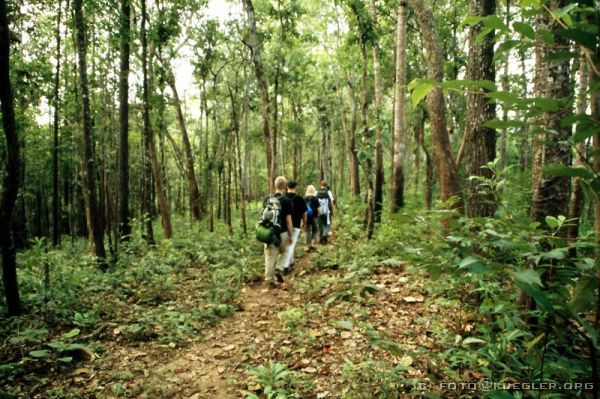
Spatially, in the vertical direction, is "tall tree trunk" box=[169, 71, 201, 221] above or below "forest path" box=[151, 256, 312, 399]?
above

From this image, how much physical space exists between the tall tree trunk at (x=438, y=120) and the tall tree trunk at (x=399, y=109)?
176cm

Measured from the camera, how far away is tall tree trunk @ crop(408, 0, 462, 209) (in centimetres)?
567

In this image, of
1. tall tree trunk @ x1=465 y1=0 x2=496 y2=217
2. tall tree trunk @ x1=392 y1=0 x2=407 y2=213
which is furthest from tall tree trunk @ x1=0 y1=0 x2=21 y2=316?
tall tree trunk @ x1=392 y1=0 x2=407 y2=213

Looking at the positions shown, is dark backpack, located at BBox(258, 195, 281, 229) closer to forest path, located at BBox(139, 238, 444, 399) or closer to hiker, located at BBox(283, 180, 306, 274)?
hiker, located at BBox(283, 180, 306, 274)

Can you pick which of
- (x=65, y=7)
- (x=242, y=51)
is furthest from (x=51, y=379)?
(x=242, y=51)

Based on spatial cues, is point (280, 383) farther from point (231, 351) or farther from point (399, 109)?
point (399, 109)

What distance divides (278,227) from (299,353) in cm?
336

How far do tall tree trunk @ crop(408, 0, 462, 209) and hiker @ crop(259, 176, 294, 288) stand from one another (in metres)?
3.38

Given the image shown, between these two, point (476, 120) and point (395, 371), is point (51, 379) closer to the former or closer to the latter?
point (395, 371)

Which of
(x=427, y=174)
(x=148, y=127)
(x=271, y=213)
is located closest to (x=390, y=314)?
(x=271, y=213)

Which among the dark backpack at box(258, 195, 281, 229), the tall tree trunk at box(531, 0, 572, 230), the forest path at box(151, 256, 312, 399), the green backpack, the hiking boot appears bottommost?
the forest path at box(151, 256, 312, 399)

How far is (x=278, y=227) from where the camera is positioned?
7.47 meters

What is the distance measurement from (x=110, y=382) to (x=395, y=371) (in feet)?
11.2

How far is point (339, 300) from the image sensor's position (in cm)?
593
